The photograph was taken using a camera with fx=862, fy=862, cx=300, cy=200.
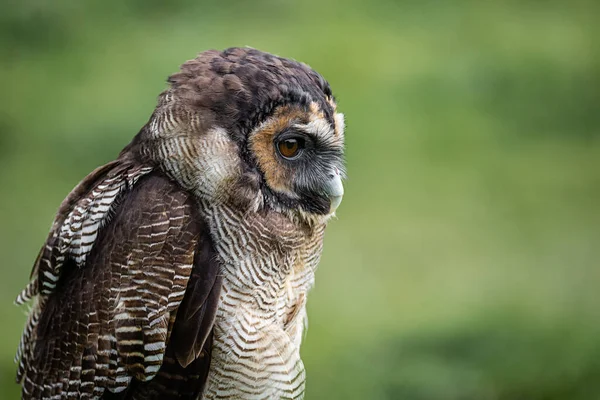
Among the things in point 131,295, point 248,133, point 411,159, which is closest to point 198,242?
point 131,295

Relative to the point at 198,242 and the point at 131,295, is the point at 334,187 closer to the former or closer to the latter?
the point at 198,242

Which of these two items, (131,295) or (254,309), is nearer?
(131,295)

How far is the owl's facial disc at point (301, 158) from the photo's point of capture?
11.8 feet

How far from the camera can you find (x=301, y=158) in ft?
12.2

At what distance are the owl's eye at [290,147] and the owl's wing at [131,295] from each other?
44 centimetres

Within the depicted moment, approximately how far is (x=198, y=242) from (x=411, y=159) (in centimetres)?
722

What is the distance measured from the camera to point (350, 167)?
33.5 feet

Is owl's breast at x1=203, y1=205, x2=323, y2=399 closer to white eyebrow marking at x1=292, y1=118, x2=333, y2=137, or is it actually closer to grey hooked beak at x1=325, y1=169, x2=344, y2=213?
grey hooked beak at x1=325, y1=169, x2=344, y2=213

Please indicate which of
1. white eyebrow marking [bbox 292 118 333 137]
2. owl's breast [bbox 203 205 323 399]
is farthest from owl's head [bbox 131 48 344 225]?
owl's breast [bbox 203 205 323 399]

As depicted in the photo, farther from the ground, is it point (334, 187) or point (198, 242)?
point (334, 187)

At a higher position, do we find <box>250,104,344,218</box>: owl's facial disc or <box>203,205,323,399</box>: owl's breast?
<box>250,104,344,218</box>: owl's facial disc

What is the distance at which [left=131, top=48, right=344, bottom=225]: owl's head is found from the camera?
3.57m

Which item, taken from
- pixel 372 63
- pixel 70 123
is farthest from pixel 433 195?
pixel 70 123

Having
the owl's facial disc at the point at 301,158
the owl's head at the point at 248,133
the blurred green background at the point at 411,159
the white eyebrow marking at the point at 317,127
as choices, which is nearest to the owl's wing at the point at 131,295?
the owl's head at the point at 248,133
